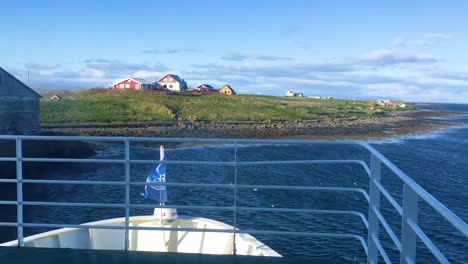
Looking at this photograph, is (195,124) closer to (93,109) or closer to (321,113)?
(93,109)

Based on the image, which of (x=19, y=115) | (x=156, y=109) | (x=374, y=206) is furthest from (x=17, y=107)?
(x=374, y=206)

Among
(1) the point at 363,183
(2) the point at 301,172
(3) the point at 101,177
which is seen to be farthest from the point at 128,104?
(1) the point at 363,183

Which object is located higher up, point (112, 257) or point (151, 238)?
point (112, 257)

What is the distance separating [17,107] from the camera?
1407 inches

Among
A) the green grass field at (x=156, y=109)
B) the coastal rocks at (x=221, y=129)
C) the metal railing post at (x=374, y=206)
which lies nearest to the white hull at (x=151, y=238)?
the metal railing post at (x=374, y=206)

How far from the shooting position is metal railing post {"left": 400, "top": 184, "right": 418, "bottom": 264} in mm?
2434

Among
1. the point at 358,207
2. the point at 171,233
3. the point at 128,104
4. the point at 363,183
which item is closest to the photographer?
the point at 171,233

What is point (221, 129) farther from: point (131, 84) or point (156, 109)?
point (131, 84)

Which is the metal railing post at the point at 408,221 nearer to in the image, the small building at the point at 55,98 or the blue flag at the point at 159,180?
the blue flag at the point at 159,180

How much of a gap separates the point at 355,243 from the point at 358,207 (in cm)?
396

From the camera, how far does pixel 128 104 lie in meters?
64.0

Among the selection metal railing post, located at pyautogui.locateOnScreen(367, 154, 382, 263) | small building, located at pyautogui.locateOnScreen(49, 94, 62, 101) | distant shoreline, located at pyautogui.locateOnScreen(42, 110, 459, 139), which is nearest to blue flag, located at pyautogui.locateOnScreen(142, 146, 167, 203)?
metal railing post, located at pyautogui.locateOnScreen(367, 154, 382, 263)

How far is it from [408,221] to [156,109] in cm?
6053

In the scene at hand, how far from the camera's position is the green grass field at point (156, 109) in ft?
187
